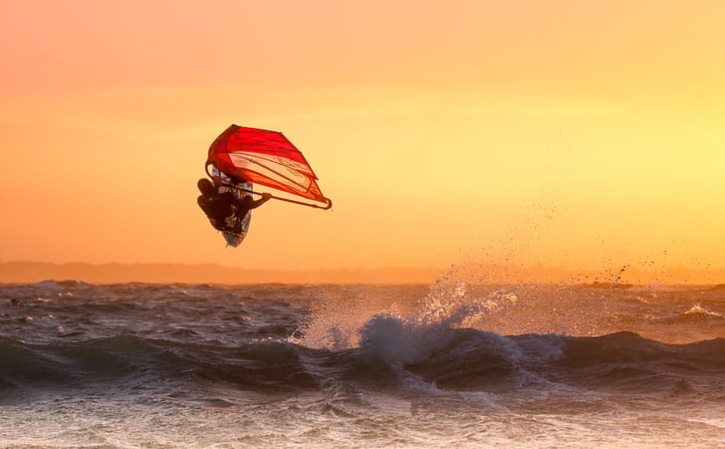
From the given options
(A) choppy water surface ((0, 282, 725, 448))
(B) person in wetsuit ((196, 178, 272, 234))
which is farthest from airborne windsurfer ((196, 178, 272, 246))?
(A) choppy water surface ((0, 282, 725, 448))

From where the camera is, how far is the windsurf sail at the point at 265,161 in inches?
478

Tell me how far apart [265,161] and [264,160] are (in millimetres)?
25

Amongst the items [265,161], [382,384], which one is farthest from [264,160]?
[382,384]

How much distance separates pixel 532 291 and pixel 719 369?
8.80m

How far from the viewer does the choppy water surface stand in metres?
9.34

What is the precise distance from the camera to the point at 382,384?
12945mm

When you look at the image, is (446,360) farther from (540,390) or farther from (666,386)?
(666,386)

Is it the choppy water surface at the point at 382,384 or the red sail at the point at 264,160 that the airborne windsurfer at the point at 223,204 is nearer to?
the red sail at the point at 264,160

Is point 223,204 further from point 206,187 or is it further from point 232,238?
point 232,238

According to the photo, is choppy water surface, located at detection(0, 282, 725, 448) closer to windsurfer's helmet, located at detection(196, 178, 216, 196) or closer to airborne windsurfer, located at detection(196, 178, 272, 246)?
airborne windsurfer, located at detection(196, 178, 272, 246)

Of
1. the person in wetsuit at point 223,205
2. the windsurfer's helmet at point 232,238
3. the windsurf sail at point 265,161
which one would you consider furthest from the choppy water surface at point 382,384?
the windsurf sail at point 265,161

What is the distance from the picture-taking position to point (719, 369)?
14.2m

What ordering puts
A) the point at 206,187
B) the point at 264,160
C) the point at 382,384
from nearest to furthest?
the point at 206,187 < the point at 264,160 < the point at 382,384

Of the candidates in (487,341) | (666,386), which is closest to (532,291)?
(487,341)
